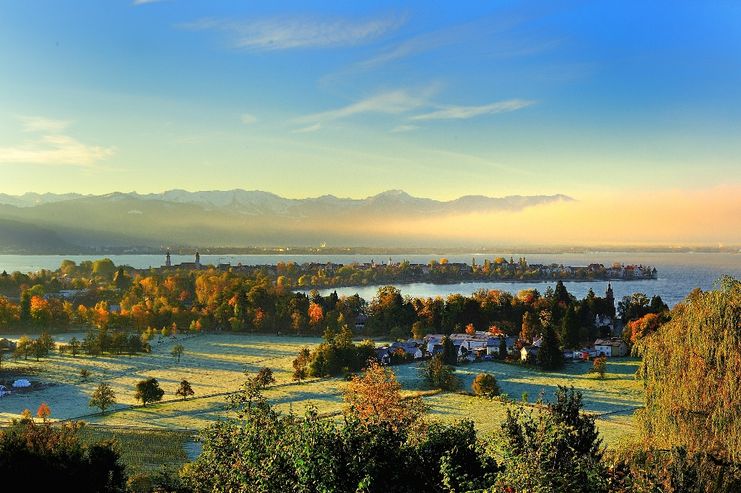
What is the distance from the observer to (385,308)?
81.8 meters

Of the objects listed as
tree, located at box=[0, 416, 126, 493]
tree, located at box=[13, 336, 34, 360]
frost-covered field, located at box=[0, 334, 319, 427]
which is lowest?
frost-covered field, located at box=[0, 334, 319, 427]

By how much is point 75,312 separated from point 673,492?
9541 centimetres

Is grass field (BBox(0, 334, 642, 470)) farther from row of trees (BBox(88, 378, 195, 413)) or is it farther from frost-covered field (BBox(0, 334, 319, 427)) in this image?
row of trees (BBox(88, 378, 195, 413))

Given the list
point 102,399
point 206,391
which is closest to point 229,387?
point 206,391

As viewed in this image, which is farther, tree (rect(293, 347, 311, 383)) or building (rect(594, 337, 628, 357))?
building (rect(594, 337, 628, 357))

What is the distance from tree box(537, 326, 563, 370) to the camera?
53000 millimetres

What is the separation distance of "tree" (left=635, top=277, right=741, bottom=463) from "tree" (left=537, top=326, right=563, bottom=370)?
1395 inches

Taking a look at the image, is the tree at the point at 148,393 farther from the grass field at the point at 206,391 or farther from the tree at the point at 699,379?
the tree at the point at 699,379

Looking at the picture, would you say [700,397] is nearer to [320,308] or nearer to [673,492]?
[673,492]

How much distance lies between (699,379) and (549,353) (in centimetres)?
3737

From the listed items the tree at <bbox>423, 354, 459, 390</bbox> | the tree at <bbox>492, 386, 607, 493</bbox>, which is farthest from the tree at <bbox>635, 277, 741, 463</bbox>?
the tree at <bbox>423, 354, 459, 390</bbox>

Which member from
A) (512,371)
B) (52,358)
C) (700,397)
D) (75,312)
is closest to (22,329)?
(75,312)

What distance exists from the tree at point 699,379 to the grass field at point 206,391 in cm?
470

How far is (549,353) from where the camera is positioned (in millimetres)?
53094
